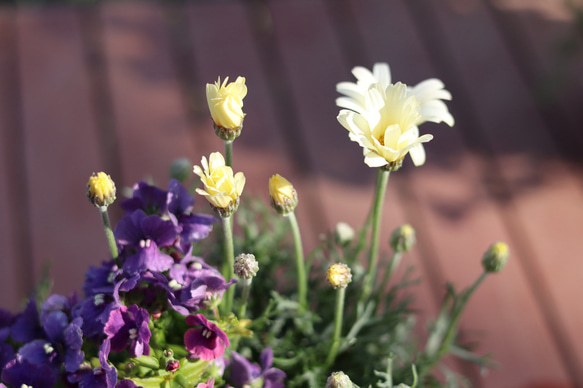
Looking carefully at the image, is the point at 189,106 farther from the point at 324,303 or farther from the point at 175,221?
the point at 175,221

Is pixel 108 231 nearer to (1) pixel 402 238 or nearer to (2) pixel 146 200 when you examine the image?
(2) pixel 146 200

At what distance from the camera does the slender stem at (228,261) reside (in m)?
0.51

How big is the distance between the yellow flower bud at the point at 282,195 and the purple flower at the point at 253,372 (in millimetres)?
131

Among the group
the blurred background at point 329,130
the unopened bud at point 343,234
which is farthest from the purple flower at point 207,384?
the blurred background at point 329,130

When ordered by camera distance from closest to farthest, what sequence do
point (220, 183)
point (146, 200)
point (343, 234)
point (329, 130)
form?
point (220, 183) → point (146, 200) → point (343, 234) → point (329, 130)

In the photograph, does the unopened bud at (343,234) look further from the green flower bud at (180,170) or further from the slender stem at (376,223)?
the green flower bud at (180,170)

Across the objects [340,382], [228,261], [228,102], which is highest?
[228,102]

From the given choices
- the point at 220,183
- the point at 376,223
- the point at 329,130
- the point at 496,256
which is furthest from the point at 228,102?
the point at 329,130

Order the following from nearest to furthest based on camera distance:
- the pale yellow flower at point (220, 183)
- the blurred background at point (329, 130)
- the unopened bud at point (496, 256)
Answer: the pale yellow flower at point (220, 183)
the unopened bud at point (496, 256)
the blurred background at point (329, 130)

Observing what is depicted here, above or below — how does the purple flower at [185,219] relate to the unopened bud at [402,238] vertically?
above

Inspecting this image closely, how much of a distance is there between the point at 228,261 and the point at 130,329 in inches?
3.8

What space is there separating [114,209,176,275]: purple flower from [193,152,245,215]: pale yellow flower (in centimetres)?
7

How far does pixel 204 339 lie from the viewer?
50 cm

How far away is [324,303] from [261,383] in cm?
16
